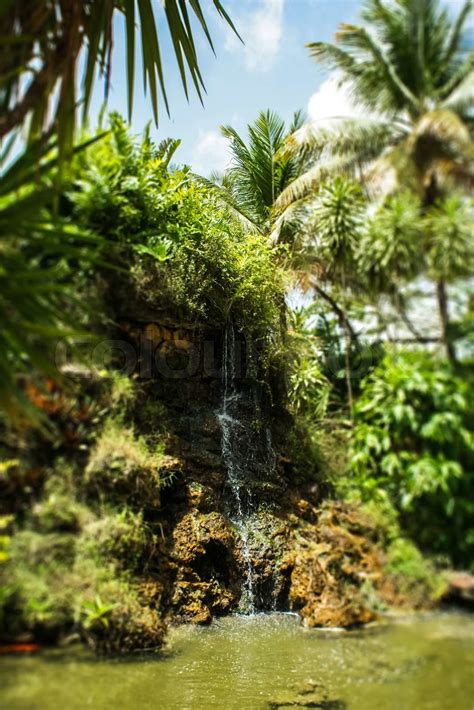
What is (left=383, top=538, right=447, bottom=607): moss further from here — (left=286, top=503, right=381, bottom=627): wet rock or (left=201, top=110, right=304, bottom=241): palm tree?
(left=201, top=110, right=304, bottom=241): palm tree

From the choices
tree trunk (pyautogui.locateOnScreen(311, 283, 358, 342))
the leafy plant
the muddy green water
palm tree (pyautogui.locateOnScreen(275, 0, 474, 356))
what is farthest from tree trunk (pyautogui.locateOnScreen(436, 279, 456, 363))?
the leafy plant

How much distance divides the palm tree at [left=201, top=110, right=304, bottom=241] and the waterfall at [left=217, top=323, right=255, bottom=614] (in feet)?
2.90

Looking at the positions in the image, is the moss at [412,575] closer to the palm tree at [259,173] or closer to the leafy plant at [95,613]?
the leafy plant at [95,613]

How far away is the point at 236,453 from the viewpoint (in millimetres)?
3721

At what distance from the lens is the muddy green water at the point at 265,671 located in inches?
86.4

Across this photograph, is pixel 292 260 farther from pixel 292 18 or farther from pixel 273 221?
pixel 292 18

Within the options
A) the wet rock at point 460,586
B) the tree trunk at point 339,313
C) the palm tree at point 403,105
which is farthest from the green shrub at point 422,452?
the tree trunk at point 339,313

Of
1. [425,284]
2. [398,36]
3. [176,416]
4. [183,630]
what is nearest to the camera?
[425,284]

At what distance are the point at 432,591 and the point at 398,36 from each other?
2.81 meters

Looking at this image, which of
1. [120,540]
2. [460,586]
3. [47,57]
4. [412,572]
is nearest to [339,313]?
[412,572]

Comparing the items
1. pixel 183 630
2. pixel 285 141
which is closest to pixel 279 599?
pixel 183 630

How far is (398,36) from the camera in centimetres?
310

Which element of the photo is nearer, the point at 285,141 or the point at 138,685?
the point at 138,685

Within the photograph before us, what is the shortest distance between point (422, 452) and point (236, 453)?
1.22 meters
